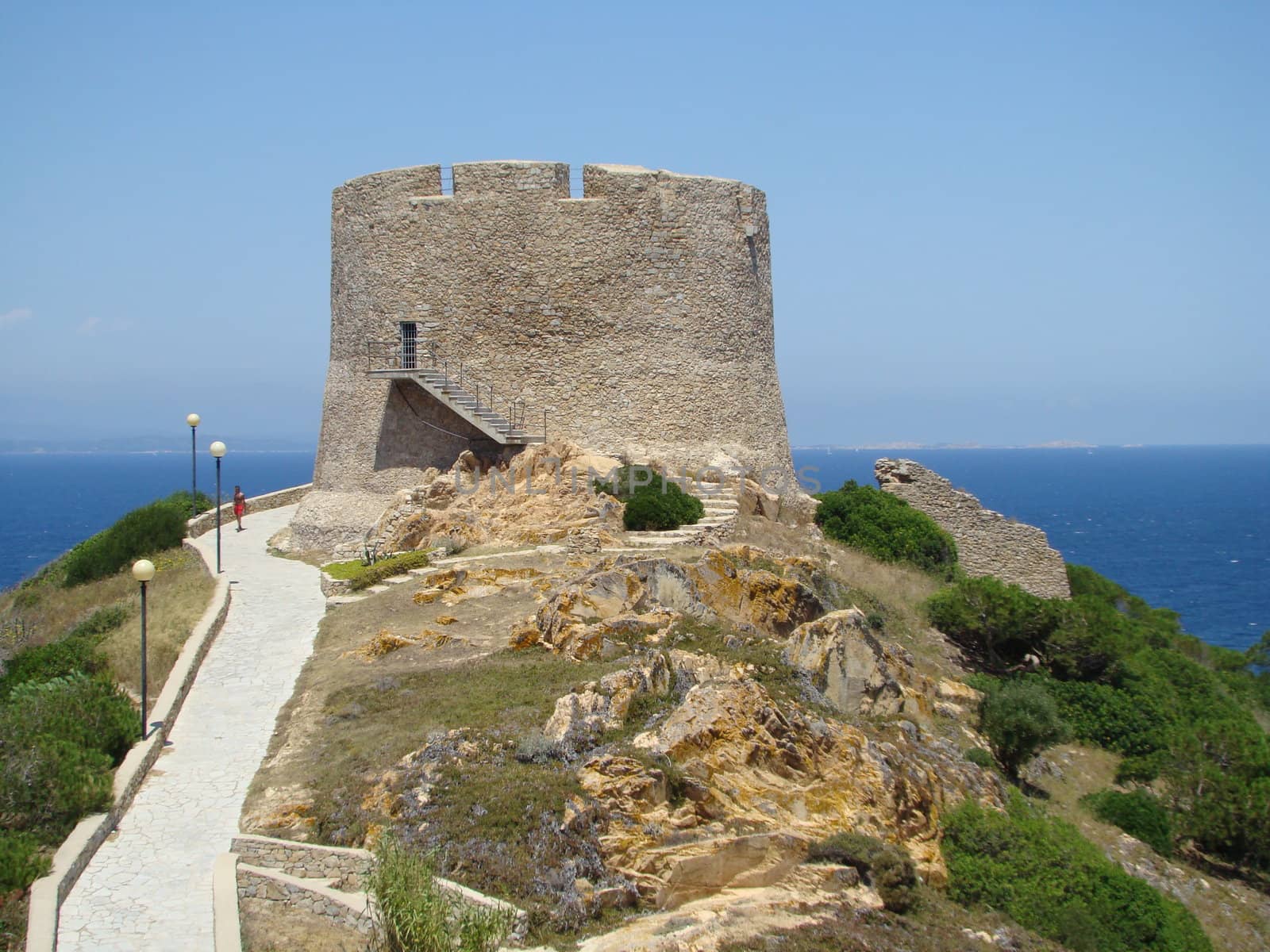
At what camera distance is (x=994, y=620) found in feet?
78.0

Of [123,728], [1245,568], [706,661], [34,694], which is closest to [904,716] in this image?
[706,661]

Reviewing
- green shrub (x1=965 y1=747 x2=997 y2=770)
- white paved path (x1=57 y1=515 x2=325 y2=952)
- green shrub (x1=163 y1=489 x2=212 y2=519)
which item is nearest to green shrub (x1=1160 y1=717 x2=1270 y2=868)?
green shrub (x1=965 y1=747 x2=997 y2=770)

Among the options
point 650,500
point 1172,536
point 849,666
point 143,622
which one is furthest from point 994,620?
point 1172,536

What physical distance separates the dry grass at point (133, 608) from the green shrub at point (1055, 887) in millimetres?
10906

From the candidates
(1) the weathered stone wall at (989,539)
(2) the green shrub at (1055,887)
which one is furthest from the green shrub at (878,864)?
(1) the weathered stone wall at (989,539)

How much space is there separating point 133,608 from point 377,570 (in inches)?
178

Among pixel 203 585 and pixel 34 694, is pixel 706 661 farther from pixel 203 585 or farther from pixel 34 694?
pixel 203 585

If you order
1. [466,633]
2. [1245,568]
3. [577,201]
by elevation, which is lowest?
[1245,568]

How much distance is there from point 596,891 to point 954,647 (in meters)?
15.5

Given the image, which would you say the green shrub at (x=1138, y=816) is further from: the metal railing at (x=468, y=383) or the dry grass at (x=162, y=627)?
the dry grass at (x=162, y=627)

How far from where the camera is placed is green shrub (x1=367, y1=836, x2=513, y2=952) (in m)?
8.77

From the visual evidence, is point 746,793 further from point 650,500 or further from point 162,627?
point 162,627

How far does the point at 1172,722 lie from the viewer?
21.0 m

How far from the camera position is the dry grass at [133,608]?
17266 mm
